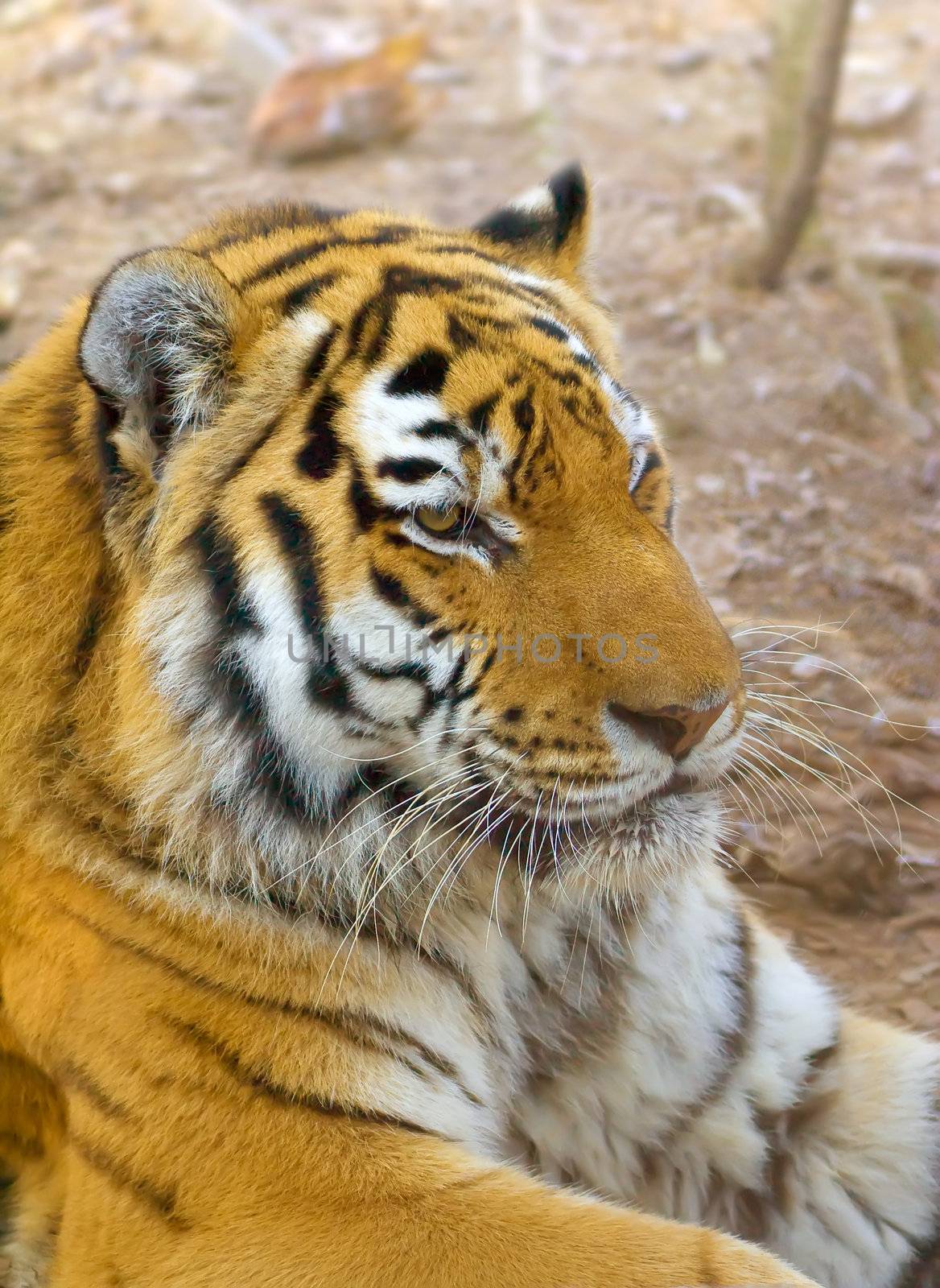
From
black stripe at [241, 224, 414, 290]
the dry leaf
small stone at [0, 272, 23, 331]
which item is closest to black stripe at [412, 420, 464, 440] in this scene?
black stripe at [241, 224, 414, 290]

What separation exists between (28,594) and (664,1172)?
1233 mm

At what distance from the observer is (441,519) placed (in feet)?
5.26

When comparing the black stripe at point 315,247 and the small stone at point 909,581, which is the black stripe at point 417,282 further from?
the small stone at point 909,581

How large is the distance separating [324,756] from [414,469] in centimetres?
38

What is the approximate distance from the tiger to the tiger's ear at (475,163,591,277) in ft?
0.75

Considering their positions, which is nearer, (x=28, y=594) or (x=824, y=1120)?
(x=28, y=594)

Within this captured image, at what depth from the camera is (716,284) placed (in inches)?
179

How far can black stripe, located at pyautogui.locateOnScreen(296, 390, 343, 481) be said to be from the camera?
1625 millimetres

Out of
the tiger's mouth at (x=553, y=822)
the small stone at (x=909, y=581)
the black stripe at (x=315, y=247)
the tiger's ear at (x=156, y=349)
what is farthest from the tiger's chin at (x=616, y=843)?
the small stone at (x=909, y=581)

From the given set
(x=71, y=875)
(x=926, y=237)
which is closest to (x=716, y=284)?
(x=926, y=237)

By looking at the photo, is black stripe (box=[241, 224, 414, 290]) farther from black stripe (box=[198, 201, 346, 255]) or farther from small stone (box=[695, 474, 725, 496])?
small stone (box=[695, 474, 725, 496])

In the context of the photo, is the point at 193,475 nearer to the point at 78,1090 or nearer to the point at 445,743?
the point at 445,743

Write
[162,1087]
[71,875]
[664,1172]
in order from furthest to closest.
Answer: [664,1172], [71,875], [162,1087]

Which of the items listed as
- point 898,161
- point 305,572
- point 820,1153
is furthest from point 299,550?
point 898,161
